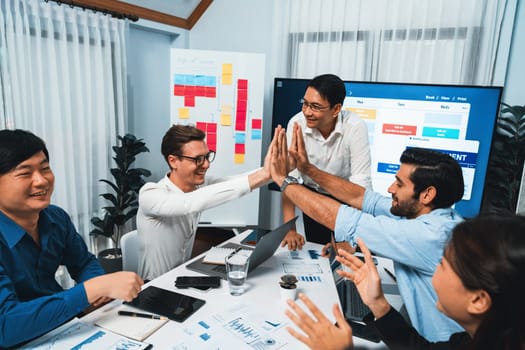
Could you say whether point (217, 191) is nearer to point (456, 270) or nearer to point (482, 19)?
point (456, 270)

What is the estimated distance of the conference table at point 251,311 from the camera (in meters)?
1.16

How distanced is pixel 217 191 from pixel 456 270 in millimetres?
1131

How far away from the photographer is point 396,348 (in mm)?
1169

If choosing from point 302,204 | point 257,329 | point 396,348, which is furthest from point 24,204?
point 396,348

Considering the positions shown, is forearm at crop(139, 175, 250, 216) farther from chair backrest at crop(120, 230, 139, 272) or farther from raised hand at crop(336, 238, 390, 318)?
raised hand at crop(336, 238, 390, 318)

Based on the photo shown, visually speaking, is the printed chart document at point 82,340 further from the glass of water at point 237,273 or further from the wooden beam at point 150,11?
the wooden beam at point 150,11

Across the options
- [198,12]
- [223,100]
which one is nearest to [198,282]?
[223,100]

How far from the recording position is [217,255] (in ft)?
5.95

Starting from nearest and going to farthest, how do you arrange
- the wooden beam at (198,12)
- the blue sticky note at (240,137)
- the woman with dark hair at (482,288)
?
the woman with dark hair at (482,288)
the blue sticky note at (240,137)
the wooden beam at (198,12)

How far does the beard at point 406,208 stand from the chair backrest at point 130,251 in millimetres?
1292

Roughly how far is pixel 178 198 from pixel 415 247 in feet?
3.46

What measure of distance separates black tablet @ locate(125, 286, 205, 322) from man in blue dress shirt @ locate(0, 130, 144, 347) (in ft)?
0.21

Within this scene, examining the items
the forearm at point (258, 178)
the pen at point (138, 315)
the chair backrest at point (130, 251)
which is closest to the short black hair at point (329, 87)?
the forearm at point (258, 178)

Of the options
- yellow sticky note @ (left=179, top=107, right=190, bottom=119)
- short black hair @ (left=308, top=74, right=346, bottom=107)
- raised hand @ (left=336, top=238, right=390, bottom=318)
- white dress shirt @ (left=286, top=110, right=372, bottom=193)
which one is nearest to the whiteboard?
yellow sticky note @ (left=179, top=107, right=190, bottom=119)
